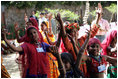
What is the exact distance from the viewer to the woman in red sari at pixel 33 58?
2598mm

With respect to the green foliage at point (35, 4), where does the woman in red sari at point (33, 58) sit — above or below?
below

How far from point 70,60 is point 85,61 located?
0.30 meters

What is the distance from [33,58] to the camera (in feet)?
8.57

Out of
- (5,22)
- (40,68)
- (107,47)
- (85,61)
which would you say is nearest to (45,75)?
(40,68)

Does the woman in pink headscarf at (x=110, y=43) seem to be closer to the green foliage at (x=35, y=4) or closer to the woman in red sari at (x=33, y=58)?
the woman in red sari at (x=33, y=58)

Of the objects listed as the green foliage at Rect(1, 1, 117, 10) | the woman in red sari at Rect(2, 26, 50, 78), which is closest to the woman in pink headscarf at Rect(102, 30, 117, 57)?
the woman in red sari at Rect(2, 26, 50, 78)

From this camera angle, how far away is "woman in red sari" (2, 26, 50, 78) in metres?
2.60

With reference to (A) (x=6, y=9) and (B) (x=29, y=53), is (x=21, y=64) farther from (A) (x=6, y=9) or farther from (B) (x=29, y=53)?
(A) (x=6, y=9)

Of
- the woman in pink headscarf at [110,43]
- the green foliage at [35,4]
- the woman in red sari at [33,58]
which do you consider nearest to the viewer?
the woman in red sari at [33,58]

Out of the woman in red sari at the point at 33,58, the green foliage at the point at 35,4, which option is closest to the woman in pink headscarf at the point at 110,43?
the woman in red sari at the point at 33,58

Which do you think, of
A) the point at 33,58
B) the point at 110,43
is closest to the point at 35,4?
the point at 110,43

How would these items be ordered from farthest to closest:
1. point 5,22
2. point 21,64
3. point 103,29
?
point 5,22 < point 103,29 < point 21,64

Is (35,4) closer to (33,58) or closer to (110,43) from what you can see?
(110,43)

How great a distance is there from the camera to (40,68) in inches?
104
